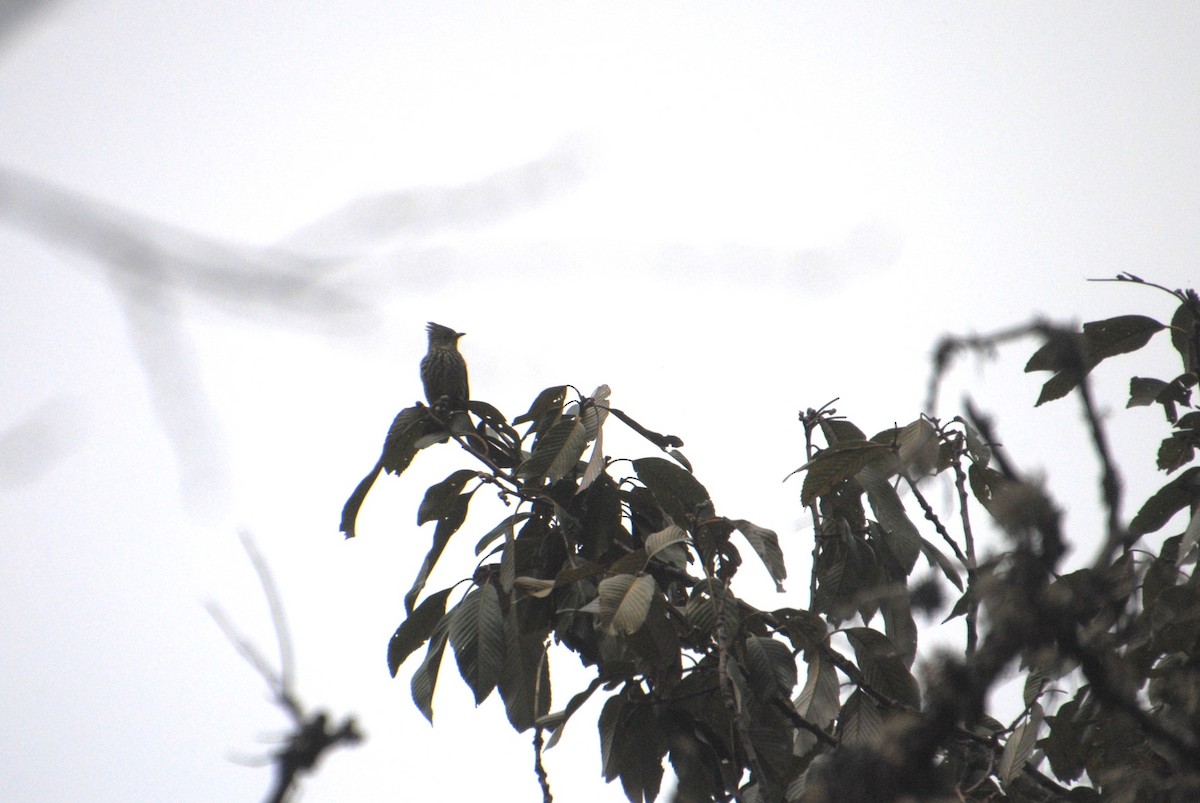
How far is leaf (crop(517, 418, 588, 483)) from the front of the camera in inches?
97.2

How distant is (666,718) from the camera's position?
7.82 ft

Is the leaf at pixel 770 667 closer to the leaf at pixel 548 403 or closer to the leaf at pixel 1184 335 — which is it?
the leaf at pixel 548 403

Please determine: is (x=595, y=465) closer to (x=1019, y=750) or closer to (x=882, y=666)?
(x=882, y=666)

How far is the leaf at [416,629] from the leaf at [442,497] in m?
0.19

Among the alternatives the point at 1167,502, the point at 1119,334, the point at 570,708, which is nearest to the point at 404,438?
the point at 570,708

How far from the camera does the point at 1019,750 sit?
224 centimetres

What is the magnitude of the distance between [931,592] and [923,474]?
0.84ft

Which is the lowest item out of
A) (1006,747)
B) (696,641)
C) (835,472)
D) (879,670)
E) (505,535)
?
(1006,747)

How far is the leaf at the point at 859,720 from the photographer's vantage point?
86.0 inches

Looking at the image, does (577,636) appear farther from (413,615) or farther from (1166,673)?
(1166,673)

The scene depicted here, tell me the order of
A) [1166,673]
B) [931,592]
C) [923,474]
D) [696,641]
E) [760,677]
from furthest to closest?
[696,641], [760,677], [1166,673], [923,474], [931,592]

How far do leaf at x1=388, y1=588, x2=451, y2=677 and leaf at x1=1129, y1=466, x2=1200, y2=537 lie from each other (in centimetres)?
167

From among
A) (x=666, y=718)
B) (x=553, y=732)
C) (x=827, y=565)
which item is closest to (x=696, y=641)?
(x=666, y=718)

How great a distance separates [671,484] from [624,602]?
0.57 metres
